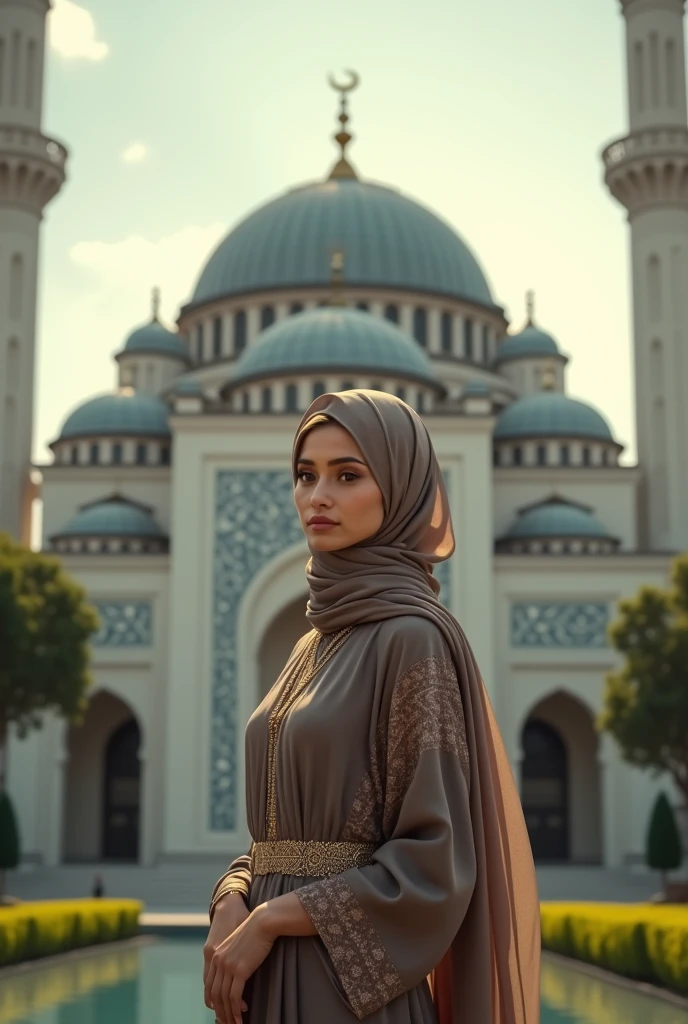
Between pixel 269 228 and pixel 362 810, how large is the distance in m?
36.2

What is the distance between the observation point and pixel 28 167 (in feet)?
98.4

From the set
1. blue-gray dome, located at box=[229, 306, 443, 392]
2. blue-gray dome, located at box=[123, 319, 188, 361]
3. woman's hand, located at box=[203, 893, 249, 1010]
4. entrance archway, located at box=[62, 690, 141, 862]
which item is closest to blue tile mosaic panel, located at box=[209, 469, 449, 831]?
blue-gray dome, located at box=[229, 306, 443, 392]

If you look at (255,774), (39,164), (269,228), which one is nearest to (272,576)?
(39,164)

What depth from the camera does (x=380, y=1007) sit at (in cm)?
257

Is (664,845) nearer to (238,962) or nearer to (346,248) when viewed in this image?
(346,248)

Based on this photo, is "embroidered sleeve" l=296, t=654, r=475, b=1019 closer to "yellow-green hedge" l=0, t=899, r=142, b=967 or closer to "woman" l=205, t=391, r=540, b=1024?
"woman" l=205, t=391, r=540, b=1024

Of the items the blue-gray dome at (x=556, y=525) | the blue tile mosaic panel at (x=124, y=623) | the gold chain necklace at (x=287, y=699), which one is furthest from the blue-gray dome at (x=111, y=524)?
the gold chain necklace at (x=287, y=699)

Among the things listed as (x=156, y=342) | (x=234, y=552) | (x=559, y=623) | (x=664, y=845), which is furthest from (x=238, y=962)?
(x=156, y=342)

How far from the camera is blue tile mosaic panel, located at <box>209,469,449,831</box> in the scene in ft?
86.1

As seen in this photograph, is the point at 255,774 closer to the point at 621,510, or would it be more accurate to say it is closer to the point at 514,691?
the point at 514,691

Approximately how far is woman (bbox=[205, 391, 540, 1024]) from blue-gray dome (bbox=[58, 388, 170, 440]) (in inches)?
1203

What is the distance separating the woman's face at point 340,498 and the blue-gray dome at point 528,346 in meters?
35.5

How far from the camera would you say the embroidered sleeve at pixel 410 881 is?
2551mm

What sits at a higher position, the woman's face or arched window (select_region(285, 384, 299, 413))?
arched window (select_region(285, 384, 299, 413))
